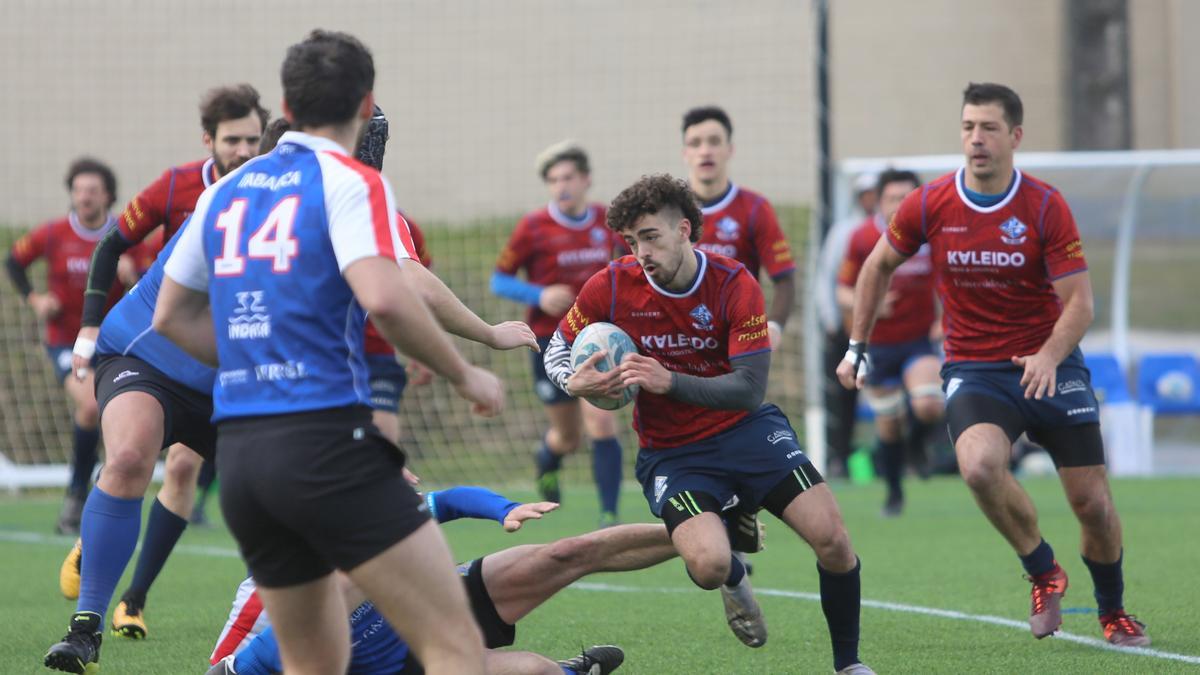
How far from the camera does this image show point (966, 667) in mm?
5195

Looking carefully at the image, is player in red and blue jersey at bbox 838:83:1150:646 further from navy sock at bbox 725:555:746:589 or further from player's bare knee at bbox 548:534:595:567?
player's bare knee at bbox 548:534:595:567

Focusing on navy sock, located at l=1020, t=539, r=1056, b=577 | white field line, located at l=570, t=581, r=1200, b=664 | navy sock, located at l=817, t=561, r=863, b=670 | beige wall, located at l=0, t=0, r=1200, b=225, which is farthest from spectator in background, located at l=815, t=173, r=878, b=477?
navy sock, located at l=817, t=561, r=863, b=670

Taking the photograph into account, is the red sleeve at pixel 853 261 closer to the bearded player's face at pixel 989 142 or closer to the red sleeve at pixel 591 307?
the bearded player's face at pixel 989 142

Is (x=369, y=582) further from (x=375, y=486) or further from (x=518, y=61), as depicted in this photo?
(x=518, y=61)

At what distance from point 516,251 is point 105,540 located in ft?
16.9

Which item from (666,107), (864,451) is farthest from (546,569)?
(666,107)

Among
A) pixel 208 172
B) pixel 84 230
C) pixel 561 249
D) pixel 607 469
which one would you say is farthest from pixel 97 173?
pixel 208 172

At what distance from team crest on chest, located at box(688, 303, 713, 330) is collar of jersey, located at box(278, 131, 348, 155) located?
6.63 ft

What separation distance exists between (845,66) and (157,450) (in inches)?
622

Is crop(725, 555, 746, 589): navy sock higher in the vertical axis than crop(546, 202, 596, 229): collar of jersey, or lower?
lower

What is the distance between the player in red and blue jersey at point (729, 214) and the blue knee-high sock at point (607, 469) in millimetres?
2063

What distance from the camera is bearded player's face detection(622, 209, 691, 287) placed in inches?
205

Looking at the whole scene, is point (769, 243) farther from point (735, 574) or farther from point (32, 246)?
point (32, 246)

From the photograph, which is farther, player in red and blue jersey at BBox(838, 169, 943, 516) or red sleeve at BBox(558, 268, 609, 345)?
player in red and blue jersey at BBox(838, 169, 943, 516)
